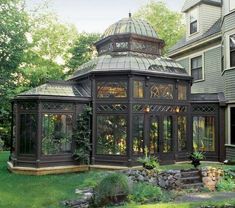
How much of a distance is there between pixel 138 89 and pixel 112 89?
1.04 metres

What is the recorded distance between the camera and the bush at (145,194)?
8.31m

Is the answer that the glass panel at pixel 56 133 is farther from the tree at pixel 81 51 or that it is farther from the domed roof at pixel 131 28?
the tree at pixel 81 51

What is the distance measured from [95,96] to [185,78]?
410 cm

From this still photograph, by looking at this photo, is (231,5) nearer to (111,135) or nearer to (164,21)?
(111,135)

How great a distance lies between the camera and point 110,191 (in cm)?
793

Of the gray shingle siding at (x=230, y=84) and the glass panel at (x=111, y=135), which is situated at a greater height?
the gray shingle siding at (x=230, y=84)

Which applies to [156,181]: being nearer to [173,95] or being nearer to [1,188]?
[173,95]

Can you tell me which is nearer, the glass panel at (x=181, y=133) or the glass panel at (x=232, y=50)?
the glass panel at (x=181, y=133)

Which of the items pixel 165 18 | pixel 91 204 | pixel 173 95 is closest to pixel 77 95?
pixel 173 95

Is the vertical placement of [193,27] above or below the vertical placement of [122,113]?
above

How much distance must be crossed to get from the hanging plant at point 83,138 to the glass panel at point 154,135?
251 cm

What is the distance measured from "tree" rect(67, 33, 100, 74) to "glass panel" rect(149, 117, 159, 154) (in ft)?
57.2

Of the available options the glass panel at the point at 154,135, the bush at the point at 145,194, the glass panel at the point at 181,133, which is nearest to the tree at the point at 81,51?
the glass panel at the point at 181,133

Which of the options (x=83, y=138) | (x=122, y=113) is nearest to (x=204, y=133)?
(x=122, y=113)
